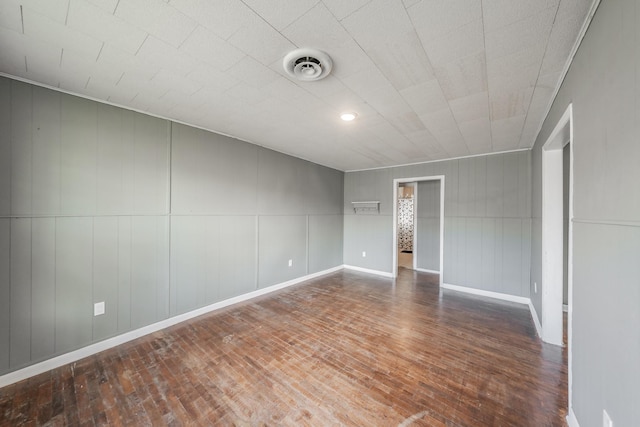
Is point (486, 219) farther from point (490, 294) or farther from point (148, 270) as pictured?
point (148, 270)

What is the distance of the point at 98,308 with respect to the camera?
2402 mm

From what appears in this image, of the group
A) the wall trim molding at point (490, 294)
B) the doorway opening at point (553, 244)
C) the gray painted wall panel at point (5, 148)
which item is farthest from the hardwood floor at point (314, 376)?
the gray painted wall panel at point (5, 148)

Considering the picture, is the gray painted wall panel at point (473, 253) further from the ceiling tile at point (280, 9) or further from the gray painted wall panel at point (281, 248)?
the ceiling tile at point (280, 9)

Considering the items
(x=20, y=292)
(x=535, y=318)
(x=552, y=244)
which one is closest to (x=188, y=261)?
(x=20, y=292)

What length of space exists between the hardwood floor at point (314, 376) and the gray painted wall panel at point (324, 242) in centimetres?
197

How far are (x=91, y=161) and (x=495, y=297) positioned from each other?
600cm

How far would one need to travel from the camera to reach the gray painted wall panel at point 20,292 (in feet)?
6.46

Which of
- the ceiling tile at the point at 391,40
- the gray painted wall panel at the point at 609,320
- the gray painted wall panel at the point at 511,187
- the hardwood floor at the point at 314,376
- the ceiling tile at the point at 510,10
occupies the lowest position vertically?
the hardwood floor at the point at 314,376

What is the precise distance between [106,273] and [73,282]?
0.24 m

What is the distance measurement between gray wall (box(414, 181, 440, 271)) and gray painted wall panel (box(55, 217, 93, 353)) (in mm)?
6133

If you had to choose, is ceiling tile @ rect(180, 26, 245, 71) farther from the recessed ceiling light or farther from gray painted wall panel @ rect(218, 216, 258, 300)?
gray painted wall panel @ rect(218, 216, 258, 300)

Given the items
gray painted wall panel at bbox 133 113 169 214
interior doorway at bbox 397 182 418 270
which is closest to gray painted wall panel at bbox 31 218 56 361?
gray painted wall panel at bbox 133 113 169 214

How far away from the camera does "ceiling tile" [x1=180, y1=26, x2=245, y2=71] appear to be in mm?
1490

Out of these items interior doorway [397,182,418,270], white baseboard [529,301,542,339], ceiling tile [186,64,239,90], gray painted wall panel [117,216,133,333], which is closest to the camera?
ceiling tile [186,64,239,90]
